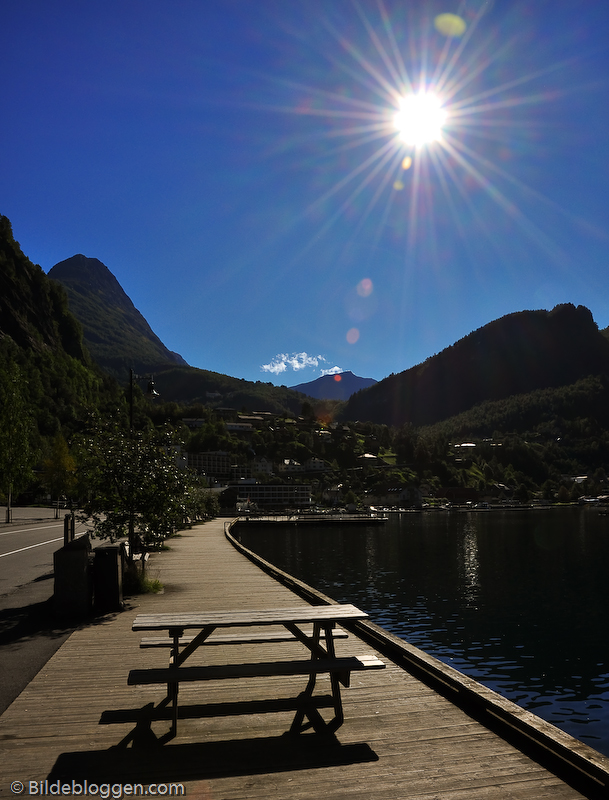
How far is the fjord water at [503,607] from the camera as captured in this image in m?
16.1

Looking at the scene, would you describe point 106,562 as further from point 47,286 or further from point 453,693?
point 47,286

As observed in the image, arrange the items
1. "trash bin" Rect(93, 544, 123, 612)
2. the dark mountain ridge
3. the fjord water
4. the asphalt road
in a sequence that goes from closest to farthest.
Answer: the asphalt road < "trash bin" Rect(93, 544, 123, 612) < the fjord water < the dark mountain ridge

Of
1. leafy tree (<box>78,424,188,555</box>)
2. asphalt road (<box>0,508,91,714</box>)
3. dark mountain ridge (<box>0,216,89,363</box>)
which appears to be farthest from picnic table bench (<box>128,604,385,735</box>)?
dark mountain ridge (<box>0,216,89,363</box>)

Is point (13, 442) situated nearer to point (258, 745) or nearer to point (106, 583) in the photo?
point (106, 583)

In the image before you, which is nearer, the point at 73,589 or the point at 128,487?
the point at 73,589

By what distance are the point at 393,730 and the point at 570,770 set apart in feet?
5.04

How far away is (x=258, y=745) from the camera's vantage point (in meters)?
5.14

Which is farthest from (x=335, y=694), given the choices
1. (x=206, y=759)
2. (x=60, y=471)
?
(x=60, y=471)

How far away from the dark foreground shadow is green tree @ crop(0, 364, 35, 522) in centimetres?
4553

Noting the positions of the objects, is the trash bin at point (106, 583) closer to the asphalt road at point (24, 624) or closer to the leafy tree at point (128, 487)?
the asphalt road at point (24, 624)

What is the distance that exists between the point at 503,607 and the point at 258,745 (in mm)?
26052

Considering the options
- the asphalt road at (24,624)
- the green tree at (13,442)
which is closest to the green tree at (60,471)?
the green tree at (13,442)

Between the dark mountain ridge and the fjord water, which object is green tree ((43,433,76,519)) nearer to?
the fjord water

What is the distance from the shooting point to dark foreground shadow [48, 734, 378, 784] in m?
4.55
